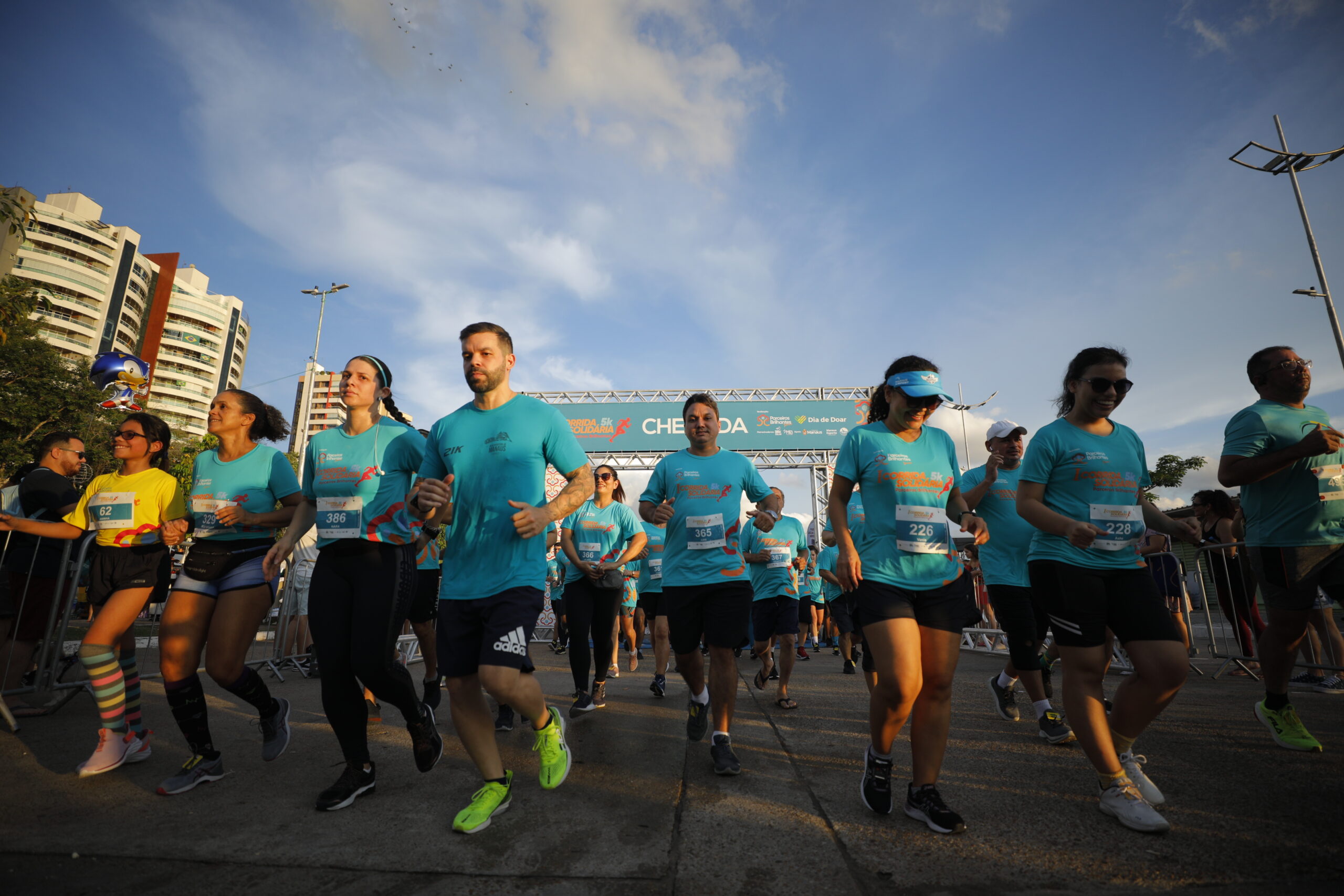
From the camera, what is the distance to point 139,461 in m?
3.86

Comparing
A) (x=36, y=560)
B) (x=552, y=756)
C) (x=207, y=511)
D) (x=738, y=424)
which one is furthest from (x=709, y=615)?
(x=738, y=424)

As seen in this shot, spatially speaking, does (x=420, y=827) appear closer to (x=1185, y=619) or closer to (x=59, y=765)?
(x=59, y=765)

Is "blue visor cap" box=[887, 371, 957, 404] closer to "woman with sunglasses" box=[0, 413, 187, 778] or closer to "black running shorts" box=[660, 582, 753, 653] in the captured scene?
"black running shorts" box=[660, 582, 753, 653]

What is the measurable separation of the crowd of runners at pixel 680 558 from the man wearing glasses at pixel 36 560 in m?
0.73

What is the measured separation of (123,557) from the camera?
3.59m

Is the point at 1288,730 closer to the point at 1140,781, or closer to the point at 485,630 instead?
the point at 1140,781

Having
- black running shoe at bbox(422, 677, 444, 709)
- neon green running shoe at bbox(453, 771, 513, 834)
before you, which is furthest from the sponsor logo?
black running shoe at bbox(422, 677, 444, 709)

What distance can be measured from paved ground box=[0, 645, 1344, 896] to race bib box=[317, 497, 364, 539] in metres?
1.14

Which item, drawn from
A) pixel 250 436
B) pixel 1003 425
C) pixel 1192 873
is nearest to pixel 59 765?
pixel 250 436

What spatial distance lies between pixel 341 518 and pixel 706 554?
193 centimetres

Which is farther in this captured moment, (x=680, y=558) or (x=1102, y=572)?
(x=680, y=558)

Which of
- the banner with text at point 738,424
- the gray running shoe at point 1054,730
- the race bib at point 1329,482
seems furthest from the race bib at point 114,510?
the banner with text at point 738,424

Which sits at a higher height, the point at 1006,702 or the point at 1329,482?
the point at 1329,482

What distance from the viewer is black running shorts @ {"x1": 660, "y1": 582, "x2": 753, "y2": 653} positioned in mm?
3695
